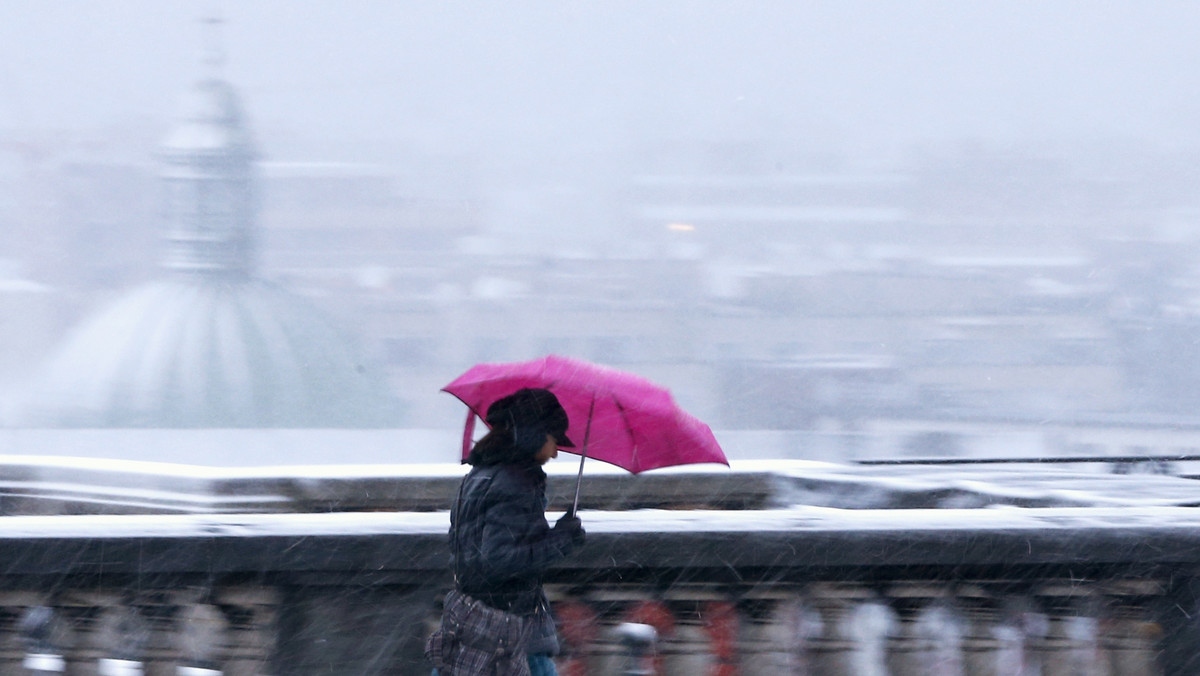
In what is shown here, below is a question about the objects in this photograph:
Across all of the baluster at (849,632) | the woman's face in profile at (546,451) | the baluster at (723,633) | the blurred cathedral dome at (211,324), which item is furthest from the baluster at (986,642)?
the blurred cathedral dome at (211,324)

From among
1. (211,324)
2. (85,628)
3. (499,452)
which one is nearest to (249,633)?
(85,628)

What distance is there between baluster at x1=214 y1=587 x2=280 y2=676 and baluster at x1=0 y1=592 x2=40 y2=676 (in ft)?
1.65

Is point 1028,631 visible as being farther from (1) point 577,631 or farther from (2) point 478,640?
(2) point 478,640

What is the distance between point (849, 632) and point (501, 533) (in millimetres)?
1145

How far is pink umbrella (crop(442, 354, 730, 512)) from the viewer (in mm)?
2623

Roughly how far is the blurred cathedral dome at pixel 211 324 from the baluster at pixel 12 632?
25.3 ft

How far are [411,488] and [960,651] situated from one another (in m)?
3.31

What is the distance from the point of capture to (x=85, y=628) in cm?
295

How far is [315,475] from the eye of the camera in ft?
19.4

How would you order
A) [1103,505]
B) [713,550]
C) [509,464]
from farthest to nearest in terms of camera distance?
[1103,505], [713,550], [509,464]

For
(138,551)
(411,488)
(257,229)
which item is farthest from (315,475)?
(257,229)

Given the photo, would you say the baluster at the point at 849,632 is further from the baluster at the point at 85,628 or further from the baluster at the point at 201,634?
the baluster at the point at 85,628

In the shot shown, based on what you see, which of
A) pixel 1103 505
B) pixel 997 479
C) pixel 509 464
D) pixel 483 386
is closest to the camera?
pixel 509 464

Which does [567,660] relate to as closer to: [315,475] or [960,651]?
[960,651]
